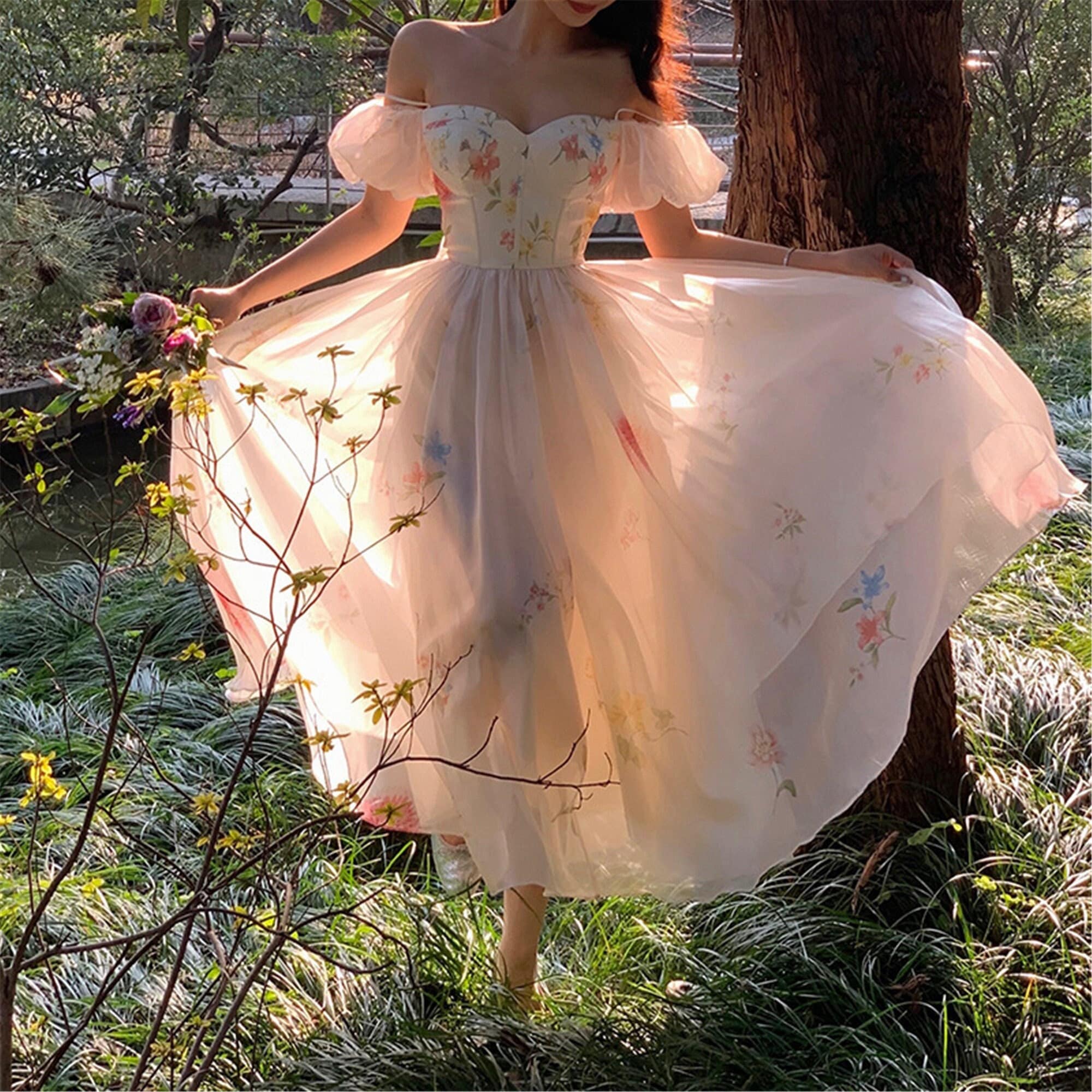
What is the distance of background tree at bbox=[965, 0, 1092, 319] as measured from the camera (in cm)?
659

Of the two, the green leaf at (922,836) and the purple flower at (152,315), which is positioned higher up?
the purple flower at (152,315)

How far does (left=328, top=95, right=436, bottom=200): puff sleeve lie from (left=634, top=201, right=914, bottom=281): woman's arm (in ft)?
1.28

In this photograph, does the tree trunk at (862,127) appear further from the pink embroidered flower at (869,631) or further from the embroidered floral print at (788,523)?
the pink embroidered flower at (869,631)

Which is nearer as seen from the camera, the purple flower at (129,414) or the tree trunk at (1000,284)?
the purple flower at (129,414)

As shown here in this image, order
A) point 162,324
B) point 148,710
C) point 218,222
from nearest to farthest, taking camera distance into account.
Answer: point 162,324 < point 148,710 < point 218,222

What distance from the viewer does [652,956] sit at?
2170mm

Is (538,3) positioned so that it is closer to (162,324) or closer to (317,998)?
(162,324)

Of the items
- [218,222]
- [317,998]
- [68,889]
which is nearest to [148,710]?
[68,889]

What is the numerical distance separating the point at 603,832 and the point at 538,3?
1.37m

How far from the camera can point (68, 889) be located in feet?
7.60

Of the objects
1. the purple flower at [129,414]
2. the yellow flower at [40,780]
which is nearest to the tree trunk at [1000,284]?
the purple flower at [129,414]

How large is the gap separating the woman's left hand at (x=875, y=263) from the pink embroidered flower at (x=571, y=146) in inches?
19.1

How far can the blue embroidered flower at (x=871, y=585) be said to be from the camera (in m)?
1.83

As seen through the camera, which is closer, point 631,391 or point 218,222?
point 631,391
